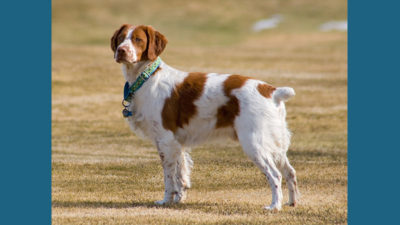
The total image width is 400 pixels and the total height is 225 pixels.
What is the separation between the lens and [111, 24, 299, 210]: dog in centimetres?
743

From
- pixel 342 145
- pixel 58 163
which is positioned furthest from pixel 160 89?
pixel 342 145

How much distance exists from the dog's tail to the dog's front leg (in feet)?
4.28

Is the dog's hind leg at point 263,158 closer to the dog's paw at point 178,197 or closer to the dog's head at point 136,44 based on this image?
the dog's paw at point 178,197

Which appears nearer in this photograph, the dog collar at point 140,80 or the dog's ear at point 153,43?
the dog's ear at point 153,43

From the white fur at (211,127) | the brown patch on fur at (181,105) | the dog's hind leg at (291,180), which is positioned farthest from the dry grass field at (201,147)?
Answer: the brown patch on fur at (181,105)

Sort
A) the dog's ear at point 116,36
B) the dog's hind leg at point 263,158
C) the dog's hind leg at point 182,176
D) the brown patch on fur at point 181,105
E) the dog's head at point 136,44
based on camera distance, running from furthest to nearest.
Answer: the dog's hind leg at point 182,176, the dog's ear at point 116,36, the brown patch on fur at point 181,105, the dog's head at point 136,44, the dog's hind leg at point 263,158

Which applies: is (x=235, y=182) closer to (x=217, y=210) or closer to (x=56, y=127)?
(x=217, y=210)

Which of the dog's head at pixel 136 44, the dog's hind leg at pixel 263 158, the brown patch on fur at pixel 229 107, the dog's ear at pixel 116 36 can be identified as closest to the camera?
the dog's hind leg at pixel 263 158

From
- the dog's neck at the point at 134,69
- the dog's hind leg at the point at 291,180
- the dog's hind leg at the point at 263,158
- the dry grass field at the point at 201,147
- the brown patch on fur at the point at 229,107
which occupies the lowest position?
the dry grass field at the point at 201,147

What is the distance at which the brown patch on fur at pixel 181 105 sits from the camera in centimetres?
773

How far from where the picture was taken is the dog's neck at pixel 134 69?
798 centimetres

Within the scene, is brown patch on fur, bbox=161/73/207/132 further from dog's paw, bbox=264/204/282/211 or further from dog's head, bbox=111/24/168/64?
dog's paw, bbox=264/204/282/211

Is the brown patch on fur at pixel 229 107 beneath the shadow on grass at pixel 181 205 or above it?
above

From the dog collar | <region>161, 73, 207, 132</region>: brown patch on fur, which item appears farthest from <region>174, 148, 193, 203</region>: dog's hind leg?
the dog collar
